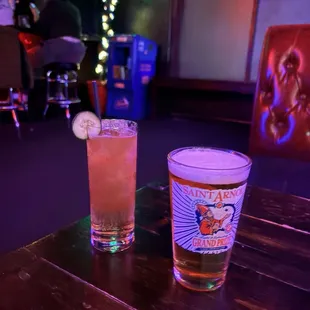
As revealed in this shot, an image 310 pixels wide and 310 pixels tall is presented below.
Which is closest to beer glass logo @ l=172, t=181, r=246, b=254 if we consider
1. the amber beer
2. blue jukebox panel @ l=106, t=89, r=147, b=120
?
the amber beer

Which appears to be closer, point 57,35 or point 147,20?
point 57,35

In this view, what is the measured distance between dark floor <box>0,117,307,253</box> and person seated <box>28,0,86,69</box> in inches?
27.8

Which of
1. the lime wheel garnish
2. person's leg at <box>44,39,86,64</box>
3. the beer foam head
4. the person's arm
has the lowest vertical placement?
the beer foam head

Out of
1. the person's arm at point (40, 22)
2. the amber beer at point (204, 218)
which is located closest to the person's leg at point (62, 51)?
the person's arm at point (40, 22)

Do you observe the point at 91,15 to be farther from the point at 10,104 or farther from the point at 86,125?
the point at 86,125

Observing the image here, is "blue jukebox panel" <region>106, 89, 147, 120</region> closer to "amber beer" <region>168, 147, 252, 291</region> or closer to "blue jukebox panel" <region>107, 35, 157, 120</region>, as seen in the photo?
"blue jukebox panel" <region>107, 35, 157, 120</region>

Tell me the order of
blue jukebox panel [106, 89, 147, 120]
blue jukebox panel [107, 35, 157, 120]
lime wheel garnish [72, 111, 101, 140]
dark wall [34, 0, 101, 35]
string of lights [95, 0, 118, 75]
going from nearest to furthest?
lime wheel garnish [72, 111, 101, 140], blue jukebox panel [107, 35, 157, 120], blue jukebox panel [106, 89, 147, 120], string of lights [95, 0, 118, 75], dark wall [34, 0, 101, 35]

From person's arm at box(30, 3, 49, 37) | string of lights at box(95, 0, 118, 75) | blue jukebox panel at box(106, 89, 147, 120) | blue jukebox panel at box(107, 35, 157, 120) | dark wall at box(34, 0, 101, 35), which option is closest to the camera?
person's arm at box(30, 3, 49, 37)

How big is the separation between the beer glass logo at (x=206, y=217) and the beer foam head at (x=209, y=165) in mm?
12

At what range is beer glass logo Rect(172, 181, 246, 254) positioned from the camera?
0.38 m

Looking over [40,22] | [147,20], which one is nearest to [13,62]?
[40,22]

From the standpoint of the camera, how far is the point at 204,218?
382 mm

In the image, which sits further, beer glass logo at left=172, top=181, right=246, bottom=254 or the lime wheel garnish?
the lime wheel garnish

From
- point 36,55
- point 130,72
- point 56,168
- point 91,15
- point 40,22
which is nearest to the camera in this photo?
point 56,168
